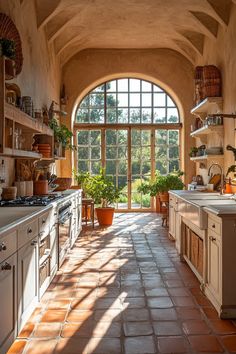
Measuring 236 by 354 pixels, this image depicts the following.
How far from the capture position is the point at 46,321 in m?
3.07

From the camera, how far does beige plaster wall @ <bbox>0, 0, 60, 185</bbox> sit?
199 inches

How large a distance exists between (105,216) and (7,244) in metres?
5.58

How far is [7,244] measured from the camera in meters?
2.36

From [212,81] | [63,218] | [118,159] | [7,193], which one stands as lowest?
[63,218]

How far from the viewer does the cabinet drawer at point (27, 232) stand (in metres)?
2.69

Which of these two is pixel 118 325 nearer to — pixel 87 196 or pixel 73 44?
pixel 87 196

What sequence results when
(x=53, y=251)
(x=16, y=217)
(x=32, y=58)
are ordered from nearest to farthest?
(x=16, y=217)
(x=53, y=251)
(x=32, y=58)

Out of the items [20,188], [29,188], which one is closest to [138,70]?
[29,188]

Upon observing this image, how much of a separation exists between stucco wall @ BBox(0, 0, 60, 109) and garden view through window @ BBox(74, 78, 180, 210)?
2.06m

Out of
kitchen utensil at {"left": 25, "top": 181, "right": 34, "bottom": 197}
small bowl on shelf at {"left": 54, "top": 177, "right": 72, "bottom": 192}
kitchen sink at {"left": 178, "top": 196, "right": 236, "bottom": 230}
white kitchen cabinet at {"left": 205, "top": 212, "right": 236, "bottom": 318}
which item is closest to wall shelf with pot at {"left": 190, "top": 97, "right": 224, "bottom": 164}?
kitchen sink at {"left": 178, "top": 196, "right": 236, "bottom": 230}

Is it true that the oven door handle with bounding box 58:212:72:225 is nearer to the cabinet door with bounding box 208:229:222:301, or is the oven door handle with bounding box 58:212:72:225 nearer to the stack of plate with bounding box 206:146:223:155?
the cabinet door with bounding box 208:229:222:301

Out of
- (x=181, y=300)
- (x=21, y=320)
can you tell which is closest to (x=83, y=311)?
(x=21, y=320)

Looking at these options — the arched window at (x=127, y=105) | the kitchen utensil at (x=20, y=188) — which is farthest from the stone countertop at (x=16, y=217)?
the arched window at (x=127, y=105)

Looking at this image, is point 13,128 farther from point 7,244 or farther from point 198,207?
point 198,207
